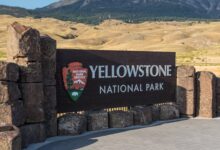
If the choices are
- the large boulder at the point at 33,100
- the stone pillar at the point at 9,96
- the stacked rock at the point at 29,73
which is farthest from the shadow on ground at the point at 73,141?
the stone pillar at the point at 9,96

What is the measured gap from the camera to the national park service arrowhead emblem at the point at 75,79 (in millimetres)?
15336

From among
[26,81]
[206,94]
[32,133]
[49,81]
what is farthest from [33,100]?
[206,94]

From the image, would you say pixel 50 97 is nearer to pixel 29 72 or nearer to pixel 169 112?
pixel 29 72

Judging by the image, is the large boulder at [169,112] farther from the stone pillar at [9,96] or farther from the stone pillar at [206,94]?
the stone pillar at [9,96]

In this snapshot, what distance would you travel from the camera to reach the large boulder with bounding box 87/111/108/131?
50.9ft

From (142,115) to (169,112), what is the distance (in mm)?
1737

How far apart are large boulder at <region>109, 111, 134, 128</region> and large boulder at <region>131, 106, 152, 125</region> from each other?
31cm

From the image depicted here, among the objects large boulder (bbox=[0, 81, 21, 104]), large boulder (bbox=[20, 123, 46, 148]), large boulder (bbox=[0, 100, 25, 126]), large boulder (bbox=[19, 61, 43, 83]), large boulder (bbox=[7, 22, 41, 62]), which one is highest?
large boulder (bbox=[7, 22, 41, 62])

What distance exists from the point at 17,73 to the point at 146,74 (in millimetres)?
5854

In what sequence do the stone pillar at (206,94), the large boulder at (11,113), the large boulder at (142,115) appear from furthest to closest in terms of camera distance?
the stone pillar at (206,94), the large boulder at (142,115), the large boulder at (11,113)

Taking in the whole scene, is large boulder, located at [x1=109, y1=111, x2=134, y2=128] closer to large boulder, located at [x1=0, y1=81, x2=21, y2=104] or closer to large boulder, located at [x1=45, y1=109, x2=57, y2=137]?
large boulder, located at [x1=45, y1=109, x2=57, y2=137]

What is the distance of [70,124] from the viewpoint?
14844 millimetres

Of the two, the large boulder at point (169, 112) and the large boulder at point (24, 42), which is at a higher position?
the large boulder at point (24, 42)

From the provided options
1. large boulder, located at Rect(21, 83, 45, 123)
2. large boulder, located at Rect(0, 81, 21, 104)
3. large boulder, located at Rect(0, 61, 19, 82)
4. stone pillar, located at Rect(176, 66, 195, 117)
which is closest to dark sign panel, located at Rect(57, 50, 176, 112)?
stone pillar, located at Rect(176, 66, 195, 117)
